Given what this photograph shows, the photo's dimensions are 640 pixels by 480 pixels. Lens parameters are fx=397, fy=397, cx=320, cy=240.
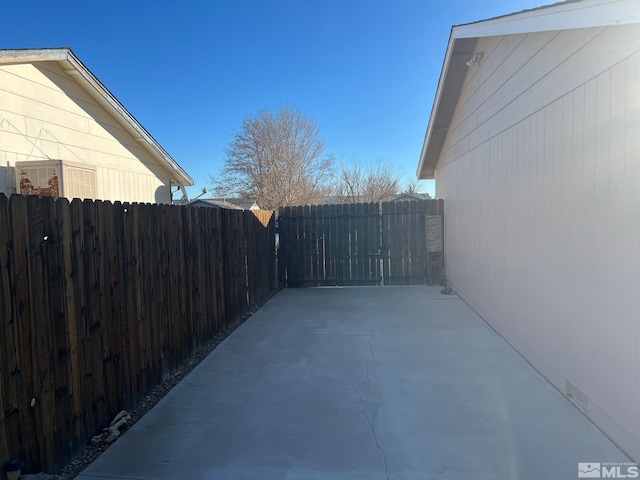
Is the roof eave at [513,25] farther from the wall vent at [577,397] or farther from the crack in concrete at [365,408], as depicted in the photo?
the crack in concrete at [365,408]

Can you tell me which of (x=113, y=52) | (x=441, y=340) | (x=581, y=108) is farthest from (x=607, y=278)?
(x=113, y=52)

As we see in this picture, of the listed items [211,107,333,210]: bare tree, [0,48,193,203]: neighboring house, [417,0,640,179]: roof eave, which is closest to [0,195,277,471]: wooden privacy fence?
[0,48,193,203]: neighboring house

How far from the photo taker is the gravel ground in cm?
250

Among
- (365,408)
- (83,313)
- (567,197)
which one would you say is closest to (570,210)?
(567,197)

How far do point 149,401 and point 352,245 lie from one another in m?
6.79

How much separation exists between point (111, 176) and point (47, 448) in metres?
5.76

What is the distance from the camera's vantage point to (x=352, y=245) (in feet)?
32.1

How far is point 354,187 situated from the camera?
25.6 m

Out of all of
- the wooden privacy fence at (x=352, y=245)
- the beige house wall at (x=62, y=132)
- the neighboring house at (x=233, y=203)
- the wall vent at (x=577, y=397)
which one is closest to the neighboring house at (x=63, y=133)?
the beige house wall at (x=62, y=132)

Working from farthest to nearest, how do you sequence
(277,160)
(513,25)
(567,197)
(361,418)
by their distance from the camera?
(277,160) → (513,25) → (567,197) → (361,418)

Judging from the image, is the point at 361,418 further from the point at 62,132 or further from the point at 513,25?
the point at 62,132

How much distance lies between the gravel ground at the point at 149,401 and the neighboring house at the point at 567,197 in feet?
9.93

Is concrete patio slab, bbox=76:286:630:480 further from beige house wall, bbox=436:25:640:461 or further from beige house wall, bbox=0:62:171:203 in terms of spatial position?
beige house wall, bbox=0:62:171:203

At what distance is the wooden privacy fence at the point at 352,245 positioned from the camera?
9.62 metres
